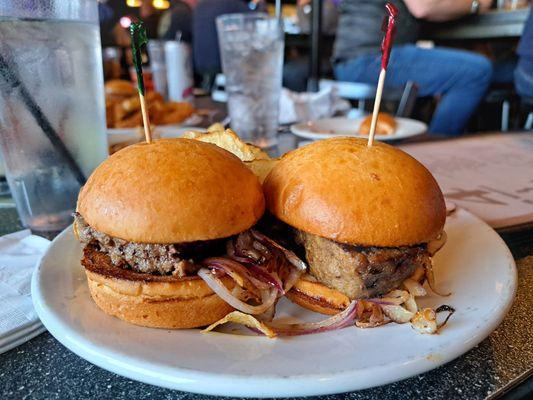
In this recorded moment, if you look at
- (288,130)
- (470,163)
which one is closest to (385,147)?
(470,163)

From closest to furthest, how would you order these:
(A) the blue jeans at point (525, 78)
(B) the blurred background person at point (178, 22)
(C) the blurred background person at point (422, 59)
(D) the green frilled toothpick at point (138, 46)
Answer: (D) the green frilled toothpick at point (138, 46) → (A) the blue jeans at point (525, 78) → (C) the blurred background person at point (422, 59) → (B) the blurred background person at point (178, 22)

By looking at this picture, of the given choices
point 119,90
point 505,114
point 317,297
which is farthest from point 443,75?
point 317,297

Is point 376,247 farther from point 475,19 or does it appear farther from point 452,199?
point 475,19

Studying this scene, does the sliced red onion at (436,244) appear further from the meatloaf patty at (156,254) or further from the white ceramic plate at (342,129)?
the white ceramic plate at (342,129)

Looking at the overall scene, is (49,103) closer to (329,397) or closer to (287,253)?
(287,253)

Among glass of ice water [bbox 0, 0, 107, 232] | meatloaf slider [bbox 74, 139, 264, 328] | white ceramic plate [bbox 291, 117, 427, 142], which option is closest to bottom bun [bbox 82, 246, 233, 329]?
meatloaf slider [bbox 74, 139, 264, 328]

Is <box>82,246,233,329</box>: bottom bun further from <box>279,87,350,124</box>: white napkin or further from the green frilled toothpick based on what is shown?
<box>279,87,350,124</box>: white napkin

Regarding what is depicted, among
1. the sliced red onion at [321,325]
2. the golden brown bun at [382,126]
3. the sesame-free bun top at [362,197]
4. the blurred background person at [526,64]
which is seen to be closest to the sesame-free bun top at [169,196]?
the sesame-free bun top at [362,197]

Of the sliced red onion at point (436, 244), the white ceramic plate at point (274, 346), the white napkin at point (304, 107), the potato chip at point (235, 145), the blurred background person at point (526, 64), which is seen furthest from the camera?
the blurred background person at point (526, 64)
